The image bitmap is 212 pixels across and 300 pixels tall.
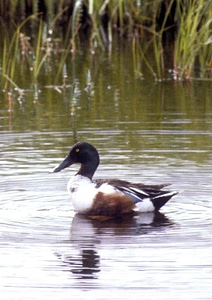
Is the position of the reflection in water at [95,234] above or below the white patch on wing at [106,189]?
below

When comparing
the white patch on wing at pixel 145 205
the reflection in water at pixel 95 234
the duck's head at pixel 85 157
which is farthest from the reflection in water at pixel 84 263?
the duck's head at pixel 85 157

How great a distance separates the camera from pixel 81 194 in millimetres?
7633

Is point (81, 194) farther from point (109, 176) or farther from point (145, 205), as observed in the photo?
point (109, 176)

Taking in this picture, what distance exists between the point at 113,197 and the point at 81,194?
0.24 metres

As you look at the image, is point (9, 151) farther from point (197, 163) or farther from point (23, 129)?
point (197, 163)

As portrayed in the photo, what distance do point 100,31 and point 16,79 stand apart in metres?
4.56

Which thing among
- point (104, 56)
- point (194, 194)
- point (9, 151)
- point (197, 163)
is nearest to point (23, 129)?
point (9, 151)

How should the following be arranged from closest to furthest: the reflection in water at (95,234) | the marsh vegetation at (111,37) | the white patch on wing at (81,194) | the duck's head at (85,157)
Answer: the reflection in water at (95,234)
the white patch on wing at (81,194)
the duck's head at (85,157)
the marsh vegetation at (111,37)

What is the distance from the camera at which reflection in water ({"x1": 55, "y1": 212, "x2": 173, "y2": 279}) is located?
6230mm

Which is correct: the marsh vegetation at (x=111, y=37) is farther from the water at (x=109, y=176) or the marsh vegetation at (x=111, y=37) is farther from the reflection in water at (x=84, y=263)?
the reflection in water at (x=84, y=263)

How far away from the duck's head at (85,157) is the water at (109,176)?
0.29m

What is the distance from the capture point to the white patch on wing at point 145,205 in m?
7.75

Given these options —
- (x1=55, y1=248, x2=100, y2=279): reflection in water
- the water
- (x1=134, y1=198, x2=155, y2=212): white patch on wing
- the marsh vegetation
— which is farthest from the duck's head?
the marsh vegetation

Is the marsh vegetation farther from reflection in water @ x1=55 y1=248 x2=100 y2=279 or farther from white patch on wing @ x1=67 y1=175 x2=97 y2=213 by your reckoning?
reflection in water @ x1=55 y1=248 x2=100 y2=279
